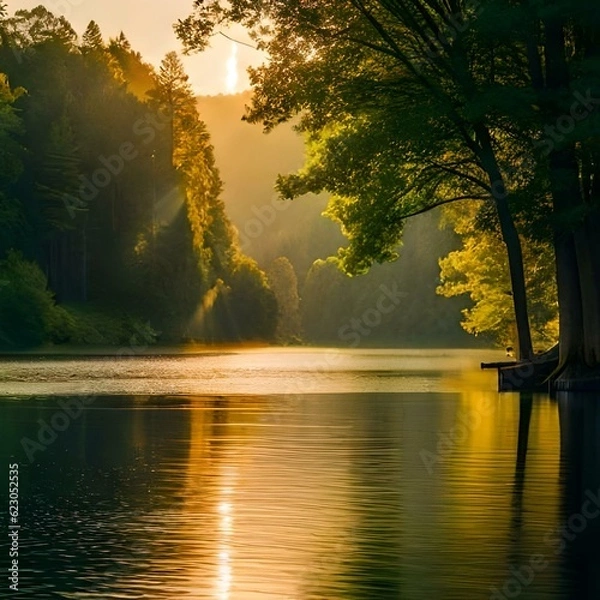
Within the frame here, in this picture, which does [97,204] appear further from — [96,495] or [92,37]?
[96,495]

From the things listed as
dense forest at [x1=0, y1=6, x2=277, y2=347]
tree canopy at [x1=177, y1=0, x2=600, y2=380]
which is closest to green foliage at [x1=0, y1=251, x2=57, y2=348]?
dense forest at [x1=0, y1=6, x2=277, y2=347]

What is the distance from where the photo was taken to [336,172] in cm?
4938

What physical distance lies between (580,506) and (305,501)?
2.83 meters

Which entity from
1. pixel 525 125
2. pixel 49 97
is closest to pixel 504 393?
pixel 525 125

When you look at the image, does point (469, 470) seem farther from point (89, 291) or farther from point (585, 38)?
point (89, 291)

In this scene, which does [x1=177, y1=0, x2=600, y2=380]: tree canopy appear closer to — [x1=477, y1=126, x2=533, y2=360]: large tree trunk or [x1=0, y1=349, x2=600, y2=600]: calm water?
[x1=477, y1=126, x2=533, y2=360]: large tree trunk

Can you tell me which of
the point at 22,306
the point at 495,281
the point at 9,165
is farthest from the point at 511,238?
the point at 9,165

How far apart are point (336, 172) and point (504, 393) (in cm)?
1004

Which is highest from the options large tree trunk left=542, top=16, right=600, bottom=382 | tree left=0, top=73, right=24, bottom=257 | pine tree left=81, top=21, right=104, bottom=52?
pine tree left=81, top=21, right=104, bottom=52

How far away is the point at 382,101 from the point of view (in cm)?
4750

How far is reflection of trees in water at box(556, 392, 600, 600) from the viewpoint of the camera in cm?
1177

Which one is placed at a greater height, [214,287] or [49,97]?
[49,97]

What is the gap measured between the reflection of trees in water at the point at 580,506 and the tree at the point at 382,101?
15.5 m

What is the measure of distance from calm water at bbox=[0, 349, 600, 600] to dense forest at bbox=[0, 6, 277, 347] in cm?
7886
